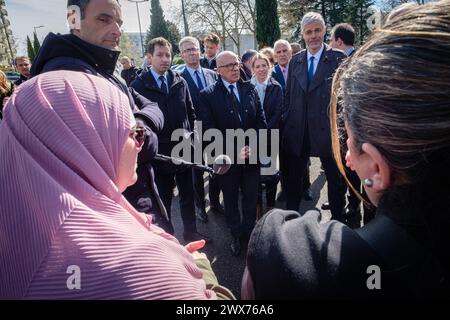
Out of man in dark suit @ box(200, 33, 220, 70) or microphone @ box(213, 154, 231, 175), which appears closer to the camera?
microphone @ box(213, 154, 231, 175)

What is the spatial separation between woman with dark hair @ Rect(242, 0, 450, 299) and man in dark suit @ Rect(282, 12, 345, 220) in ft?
8.77

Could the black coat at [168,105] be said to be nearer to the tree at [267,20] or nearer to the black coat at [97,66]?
the black coat at [97,66]

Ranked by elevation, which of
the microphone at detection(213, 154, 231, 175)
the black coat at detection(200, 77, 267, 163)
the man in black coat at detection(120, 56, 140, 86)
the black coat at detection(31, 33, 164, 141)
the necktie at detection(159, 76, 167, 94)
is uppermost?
the man in black coat at detection(120, 56, 140, 86)

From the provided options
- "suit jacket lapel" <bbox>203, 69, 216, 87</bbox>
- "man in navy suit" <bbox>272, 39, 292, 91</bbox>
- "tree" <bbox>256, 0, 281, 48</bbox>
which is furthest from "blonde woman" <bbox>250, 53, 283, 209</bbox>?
"tree" <bbox>256, 0, 281, 48</bbox>

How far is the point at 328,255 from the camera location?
79 centimetres

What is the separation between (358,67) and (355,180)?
330cm

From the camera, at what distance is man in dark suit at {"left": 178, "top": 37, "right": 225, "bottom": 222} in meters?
4.58

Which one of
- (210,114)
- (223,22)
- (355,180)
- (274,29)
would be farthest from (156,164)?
(223,22)

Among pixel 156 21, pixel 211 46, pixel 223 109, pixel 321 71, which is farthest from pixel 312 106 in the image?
pixel 156 21

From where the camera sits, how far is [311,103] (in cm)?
354

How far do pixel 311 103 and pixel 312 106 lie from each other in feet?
0.12

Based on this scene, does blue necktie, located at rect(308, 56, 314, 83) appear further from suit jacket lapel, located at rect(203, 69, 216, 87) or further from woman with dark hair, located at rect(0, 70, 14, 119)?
woman with dark hair, located at rect(0, 70, 14, 119)

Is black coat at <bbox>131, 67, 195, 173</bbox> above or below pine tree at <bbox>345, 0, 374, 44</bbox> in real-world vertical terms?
below
